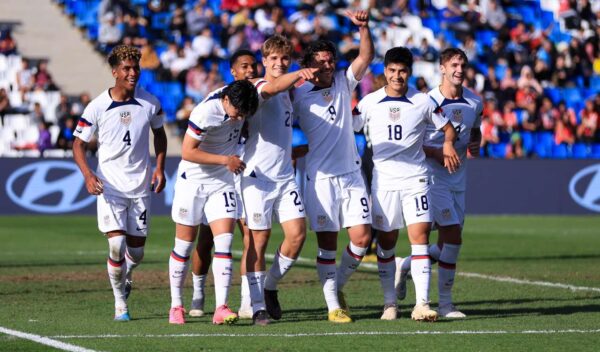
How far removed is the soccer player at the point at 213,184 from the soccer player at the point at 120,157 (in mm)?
478

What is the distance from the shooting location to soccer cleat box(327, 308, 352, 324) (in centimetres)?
1031

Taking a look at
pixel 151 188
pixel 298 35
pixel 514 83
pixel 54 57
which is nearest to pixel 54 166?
pixel 54 57

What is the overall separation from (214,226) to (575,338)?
3.11m

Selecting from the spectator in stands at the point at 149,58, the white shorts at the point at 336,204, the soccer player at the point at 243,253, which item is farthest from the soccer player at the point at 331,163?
the spectator in stands at the point at 149,58

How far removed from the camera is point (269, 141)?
10.3 meters

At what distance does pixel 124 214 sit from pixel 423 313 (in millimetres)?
2772

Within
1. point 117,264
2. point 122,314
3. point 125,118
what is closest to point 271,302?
point 122,314

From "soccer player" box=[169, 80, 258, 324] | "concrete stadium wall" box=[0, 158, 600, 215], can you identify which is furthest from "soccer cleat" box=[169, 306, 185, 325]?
"concrete stadium wall" box=[0, 158, 600, 215]

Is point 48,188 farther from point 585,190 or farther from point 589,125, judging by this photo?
point 589,125

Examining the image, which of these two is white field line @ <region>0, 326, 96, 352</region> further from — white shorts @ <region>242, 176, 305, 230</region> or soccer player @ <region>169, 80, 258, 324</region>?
white shorts @ <region>242, 176, 305, 230</region>

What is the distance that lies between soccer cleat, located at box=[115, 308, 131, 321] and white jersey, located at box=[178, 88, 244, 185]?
50.8 inches

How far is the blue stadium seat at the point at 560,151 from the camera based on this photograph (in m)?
30.3

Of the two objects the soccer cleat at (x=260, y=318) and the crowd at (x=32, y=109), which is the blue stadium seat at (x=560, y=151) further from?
the soccer cleat at (x=260, y=318)

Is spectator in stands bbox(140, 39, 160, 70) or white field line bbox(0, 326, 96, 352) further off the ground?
spectator in stands bbox(140, 39, 160, 70)
